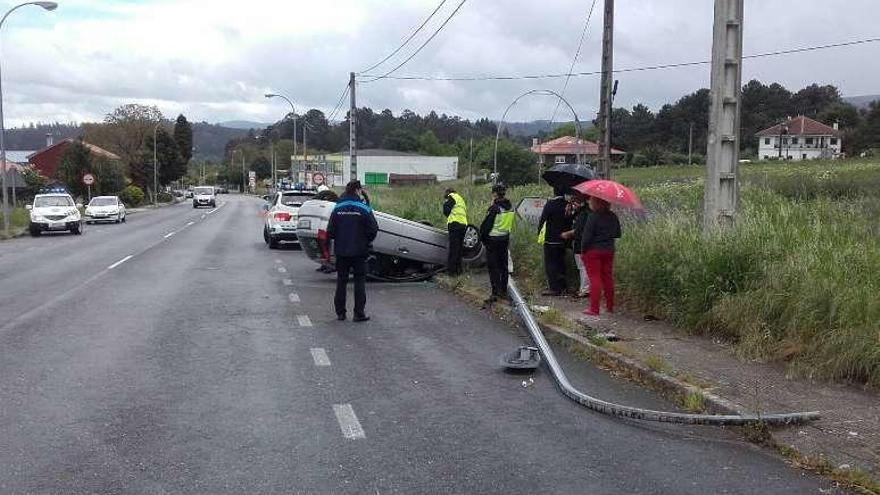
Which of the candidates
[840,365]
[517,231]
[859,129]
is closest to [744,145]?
[859,129]

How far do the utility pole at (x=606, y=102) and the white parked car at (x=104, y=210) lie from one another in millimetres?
34879

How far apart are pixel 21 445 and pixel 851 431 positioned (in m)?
5.60

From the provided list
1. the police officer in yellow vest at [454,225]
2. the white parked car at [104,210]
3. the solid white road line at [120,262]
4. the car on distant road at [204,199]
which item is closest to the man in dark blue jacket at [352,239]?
the police officer in yellow vest at [454,225]

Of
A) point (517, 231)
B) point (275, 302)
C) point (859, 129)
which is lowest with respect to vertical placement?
point (275, 302)

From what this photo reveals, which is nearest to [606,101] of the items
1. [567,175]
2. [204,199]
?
[567,175]

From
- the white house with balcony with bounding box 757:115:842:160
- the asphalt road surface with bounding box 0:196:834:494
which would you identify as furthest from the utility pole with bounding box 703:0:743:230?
the white house with balcony with bounding box 757:115:842:160

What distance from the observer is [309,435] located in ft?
19.8

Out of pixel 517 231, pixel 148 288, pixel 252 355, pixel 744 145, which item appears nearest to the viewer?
pixel 252 355

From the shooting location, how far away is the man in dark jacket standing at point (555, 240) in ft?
→ 40.8

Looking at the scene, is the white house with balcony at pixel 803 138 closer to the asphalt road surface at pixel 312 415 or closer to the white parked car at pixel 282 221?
the white parked car at pixel 282 221

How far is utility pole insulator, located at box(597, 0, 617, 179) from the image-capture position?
15.0m

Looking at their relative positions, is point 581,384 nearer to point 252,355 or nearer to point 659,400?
point 659,400

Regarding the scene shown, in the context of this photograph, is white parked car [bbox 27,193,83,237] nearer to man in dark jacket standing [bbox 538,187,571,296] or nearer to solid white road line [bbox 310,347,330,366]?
man in dark jacket standing [bbox 538,187,571,296]

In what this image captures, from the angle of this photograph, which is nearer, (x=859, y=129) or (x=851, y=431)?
(x=851, y=431)
